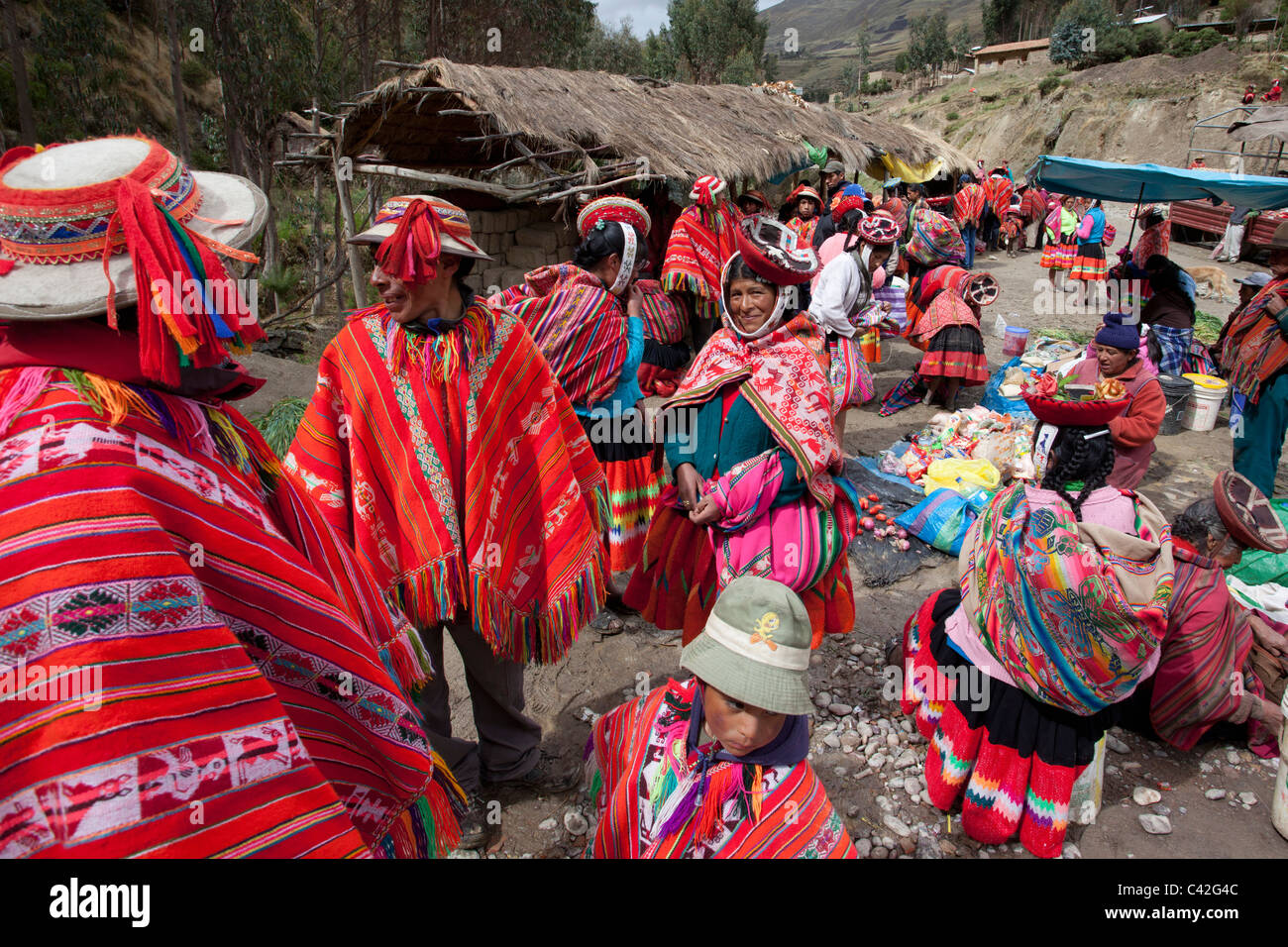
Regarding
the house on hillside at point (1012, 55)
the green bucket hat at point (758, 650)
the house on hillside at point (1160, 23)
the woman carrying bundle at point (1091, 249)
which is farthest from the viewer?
the house on hillside at point (1012, 55)

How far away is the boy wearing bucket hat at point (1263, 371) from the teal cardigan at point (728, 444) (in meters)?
4.24

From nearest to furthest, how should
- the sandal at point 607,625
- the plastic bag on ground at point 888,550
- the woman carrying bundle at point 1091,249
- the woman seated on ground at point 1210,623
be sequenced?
the woman seated on ground at point 1210,623 < the sandal at point 607,625 < the plastic bag on ground at point 888,550 < the woman carrying bundle at point 1091,249

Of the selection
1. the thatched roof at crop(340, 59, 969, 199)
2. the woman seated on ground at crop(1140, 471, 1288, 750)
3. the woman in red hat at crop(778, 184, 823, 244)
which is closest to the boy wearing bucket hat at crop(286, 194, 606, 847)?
the woman seated on ground at crop(1140, 471, 1288, 750)

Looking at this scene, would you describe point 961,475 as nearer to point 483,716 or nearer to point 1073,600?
point 1073,600

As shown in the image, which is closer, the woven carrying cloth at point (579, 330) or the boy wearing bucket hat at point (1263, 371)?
the woven carrying cloth at point (579, 330)

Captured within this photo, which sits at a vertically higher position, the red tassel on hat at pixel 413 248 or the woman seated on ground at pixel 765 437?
the red tassel on hat at pixel 413 248

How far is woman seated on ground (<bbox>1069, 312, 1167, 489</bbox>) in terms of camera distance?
14.9ft

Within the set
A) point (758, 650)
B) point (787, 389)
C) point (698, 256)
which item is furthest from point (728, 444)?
point (698, 256)

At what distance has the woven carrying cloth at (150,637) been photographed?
947mm

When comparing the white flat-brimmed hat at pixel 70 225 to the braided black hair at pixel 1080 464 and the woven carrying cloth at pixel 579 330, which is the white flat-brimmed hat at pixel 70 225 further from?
the braided black hair at pixel 1080 464

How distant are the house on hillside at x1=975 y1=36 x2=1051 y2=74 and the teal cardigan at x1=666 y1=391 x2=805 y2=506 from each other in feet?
186

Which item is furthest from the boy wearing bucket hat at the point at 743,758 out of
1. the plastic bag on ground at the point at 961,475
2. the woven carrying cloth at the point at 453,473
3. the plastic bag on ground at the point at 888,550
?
the plastic bag on ground at the point at 961,475
